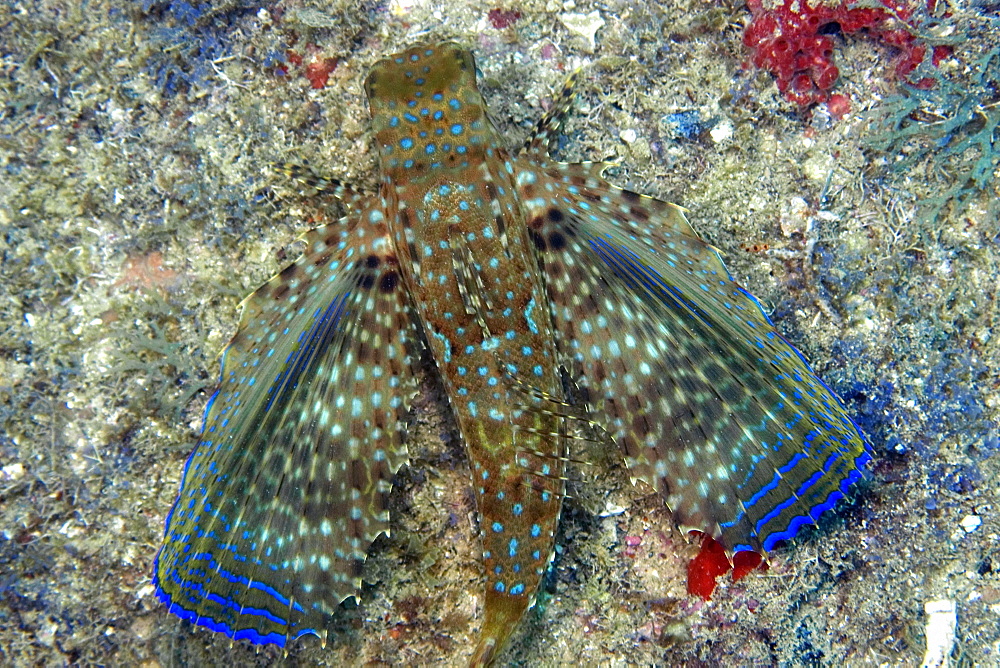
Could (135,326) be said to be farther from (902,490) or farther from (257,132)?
(902,490)

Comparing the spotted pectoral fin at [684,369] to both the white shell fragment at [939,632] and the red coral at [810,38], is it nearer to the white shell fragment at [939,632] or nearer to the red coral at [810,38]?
the white shell fragment at [939,632]

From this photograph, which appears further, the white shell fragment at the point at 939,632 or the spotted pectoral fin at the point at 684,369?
the white shell fragment at the point at 939,632

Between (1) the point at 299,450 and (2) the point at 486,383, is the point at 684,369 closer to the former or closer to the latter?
(2) the point at 486,383

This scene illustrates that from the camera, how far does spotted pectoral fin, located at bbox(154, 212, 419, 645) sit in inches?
120

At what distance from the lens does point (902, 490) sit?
10.8 ft

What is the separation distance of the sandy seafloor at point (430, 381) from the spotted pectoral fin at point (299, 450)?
0.40m

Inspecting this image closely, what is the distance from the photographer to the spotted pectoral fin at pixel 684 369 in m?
3.00

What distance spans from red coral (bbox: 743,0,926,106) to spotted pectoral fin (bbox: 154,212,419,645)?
270 cm

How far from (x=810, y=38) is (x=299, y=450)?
4013 millimetres

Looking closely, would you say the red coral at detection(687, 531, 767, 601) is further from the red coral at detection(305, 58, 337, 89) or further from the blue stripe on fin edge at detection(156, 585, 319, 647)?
the red coral at detection(305, 58, 337, 89)

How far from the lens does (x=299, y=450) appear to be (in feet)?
10.4

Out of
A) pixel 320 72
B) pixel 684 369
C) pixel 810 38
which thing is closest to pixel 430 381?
pixel 684 369

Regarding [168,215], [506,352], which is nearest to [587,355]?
[506,352]

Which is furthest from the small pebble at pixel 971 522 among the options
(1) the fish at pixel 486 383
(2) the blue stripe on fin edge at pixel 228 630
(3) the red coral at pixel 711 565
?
(2) the blue stripe on fin edge at pixel 228 630
